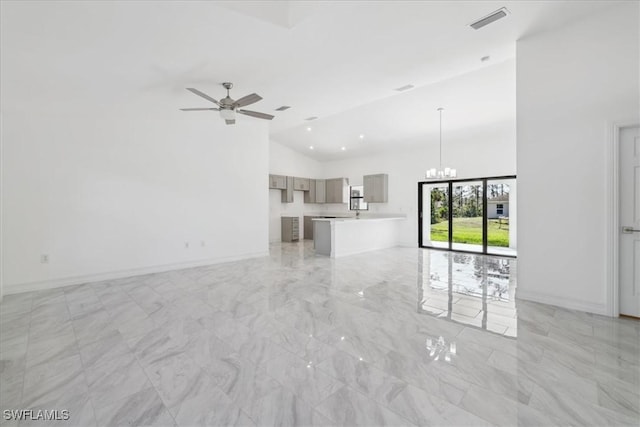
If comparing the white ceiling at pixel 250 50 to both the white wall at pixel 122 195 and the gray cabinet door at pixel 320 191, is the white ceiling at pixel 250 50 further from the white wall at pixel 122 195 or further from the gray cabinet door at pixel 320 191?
the gray cabinet door at pixel 320 191

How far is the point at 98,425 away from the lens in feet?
5.22

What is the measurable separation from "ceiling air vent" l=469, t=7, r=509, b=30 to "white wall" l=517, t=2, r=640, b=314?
760 millimetres

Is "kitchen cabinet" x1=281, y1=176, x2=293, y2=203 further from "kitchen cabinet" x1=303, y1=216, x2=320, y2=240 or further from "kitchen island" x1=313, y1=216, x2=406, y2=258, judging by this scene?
"kitchen island" x1=313, y1=216, x2=406, y2=258

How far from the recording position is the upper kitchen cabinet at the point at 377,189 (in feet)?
29.1

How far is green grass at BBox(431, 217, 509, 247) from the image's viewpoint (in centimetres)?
736

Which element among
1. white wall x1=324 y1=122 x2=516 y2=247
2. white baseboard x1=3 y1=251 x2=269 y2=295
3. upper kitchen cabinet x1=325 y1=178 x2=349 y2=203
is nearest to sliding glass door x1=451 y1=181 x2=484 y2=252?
white wall x1=324 y1=122 x2=516 y2=247

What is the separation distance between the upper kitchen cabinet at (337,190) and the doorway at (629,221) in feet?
24.4

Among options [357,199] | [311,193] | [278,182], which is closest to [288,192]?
[278,182]

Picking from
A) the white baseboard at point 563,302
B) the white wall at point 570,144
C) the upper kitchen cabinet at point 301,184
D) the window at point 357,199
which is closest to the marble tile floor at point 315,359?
the white baseboard at point 563,302

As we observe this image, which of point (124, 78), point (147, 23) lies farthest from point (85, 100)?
point (147, 23)

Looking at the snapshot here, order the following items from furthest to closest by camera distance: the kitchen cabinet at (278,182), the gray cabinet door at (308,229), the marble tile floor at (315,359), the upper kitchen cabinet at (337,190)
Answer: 1. the gray cabinet door at (308,229)
2. the upper kitchen cabinet at (337,190)
3. the kitchen cabinet at (278,182)
4. the marble tile floor at (315,359)

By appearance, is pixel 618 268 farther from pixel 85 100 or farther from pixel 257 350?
pixel 85 100

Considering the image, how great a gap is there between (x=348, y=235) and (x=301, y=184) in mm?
3738

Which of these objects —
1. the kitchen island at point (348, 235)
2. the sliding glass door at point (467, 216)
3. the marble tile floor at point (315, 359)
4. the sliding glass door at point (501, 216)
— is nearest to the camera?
the marble tile floor at point (315, 359)
